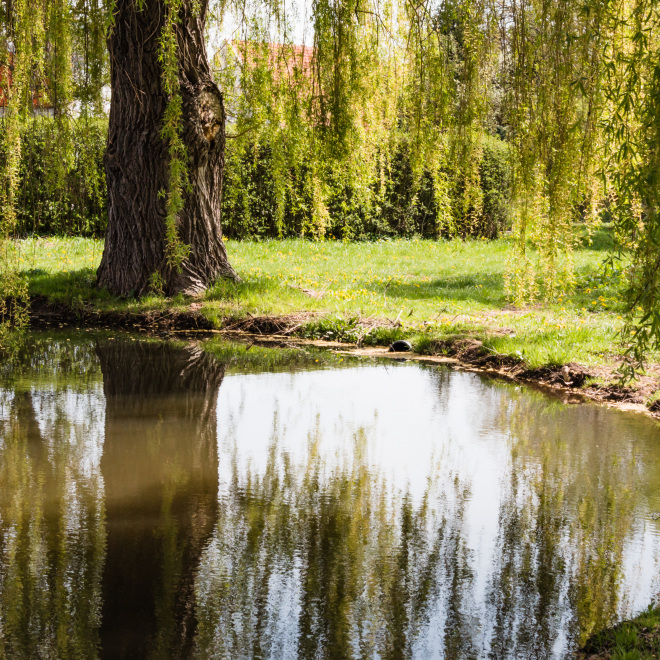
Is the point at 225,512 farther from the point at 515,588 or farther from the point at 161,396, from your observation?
the point at 161,396

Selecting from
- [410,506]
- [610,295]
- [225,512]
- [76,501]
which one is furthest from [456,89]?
[610,295]

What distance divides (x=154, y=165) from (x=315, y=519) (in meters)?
6.21

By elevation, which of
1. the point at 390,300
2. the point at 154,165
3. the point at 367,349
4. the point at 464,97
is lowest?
the point at 367,349

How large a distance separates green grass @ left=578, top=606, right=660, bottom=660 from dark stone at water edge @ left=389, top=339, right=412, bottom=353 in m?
5.08

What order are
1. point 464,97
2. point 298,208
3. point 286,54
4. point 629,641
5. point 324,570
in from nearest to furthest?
point 629,641 < point 324,570 < point 464,97 < point 286,54 < point 298,208

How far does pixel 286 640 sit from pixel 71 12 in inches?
176

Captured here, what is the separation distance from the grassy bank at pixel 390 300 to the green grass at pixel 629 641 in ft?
9.04

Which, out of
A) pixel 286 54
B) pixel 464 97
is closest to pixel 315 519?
pixel 464 97

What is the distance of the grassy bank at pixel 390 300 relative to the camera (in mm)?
7746

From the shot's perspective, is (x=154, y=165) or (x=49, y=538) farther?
(x=154, y=165)

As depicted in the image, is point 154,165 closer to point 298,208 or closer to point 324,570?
point 298,208

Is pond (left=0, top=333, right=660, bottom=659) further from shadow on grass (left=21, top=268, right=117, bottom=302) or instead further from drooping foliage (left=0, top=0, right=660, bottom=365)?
shadow on grass (left=21, top=268, right=117, bottom=302)

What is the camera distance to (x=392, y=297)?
34.1 ft

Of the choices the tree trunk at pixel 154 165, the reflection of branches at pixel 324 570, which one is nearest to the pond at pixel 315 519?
the reflection of branches at pixel 324 570
